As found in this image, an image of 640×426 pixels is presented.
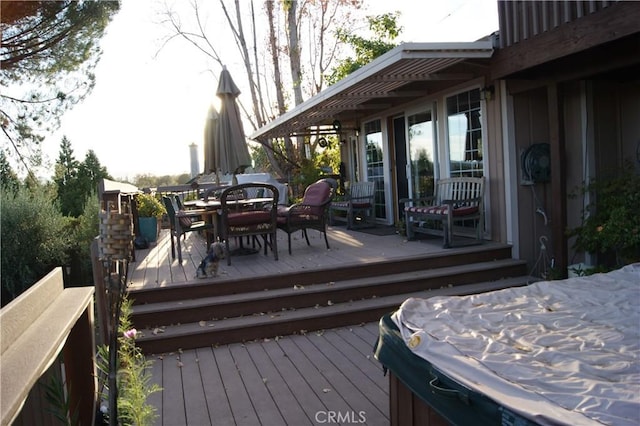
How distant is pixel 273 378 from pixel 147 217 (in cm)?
555

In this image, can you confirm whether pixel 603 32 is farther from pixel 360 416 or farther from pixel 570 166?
pixel 360 416

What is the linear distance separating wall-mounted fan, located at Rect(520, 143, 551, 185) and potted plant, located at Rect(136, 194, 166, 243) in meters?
5.61

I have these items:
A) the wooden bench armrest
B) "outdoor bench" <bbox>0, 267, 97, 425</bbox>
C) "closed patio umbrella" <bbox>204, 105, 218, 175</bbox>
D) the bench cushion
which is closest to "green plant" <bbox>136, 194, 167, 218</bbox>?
"closed patio umbrella" <bbox>204, 105, 218, 175</bbox>

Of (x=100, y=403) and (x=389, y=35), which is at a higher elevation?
(x=389, y=35)

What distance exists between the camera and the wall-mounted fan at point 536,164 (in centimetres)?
519

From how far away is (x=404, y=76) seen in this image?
5.69 metres

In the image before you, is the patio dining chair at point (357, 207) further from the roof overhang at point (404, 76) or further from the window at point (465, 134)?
the window at point (465, 134)

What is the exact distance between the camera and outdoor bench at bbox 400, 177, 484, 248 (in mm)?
5445

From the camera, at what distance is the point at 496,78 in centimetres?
502

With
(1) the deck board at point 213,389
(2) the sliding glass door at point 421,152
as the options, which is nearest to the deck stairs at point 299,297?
(1) the deck board at point 213,389

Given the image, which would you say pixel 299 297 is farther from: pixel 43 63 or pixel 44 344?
pixel 43 63

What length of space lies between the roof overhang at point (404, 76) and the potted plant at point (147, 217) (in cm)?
267

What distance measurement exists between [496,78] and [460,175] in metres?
1.52

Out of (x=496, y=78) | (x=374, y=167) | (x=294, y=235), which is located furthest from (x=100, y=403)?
(x=374, y=167)
